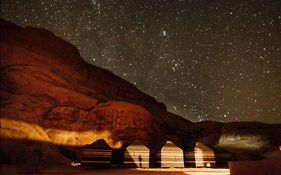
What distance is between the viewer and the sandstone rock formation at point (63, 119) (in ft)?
45.6

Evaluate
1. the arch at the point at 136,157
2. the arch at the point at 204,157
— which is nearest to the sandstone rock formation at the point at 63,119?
the arch at the point at 204,157

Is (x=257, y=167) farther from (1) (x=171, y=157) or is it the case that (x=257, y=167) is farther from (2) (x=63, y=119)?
(2) (x=63, y=119)

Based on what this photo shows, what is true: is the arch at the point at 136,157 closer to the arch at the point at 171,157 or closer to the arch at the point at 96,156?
the arch at the point at 171,157

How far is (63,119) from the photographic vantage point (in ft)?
62.0

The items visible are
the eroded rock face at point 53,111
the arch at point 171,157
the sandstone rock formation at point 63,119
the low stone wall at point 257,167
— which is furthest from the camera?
the eroded rock face at point 53,111

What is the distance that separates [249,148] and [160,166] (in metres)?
17.0

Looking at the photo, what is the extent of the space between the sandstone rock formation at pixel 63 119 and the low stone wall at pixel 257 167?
7618mm

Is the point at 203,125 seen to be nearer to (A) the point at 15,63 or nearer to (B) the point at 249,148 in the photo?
(B) the point at 249,148

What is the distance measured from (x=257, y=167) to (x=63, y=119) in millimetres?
16730

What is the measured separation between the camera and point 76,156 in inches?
677

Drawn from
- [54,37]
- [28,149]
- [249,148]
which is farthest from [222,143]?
[54,37]

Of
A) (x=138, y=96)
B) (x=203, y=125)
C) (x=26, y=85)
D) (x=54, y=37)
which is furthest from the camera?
(x=138, y=96)

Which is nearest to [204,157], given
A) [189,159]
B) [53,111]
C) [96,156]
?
[189,159]

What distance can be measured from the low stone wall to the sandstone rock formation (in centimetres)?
762
